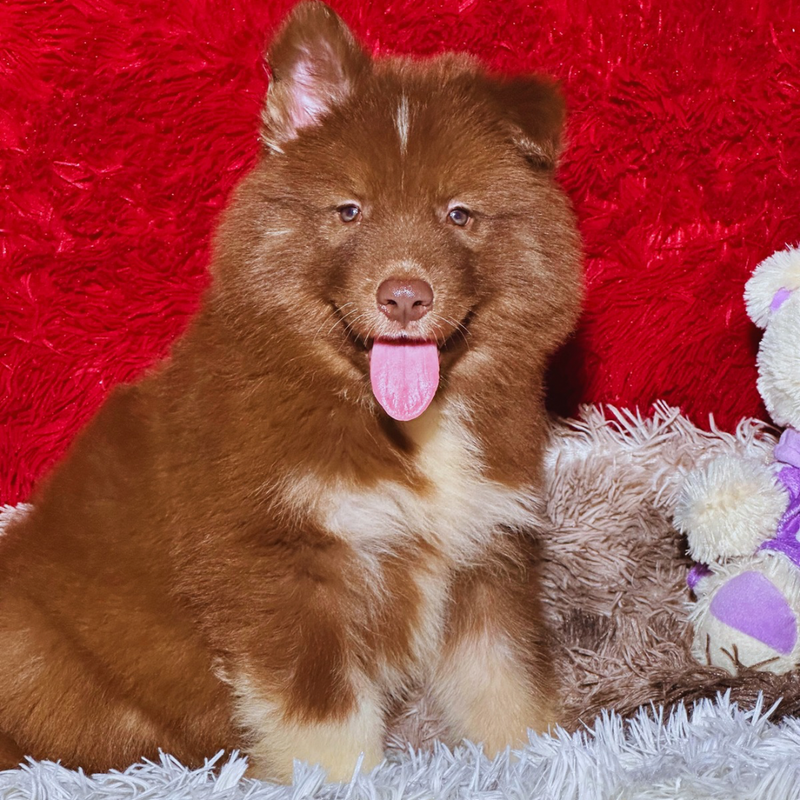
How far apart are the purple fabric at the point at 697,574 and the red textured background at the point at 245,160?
0.78m

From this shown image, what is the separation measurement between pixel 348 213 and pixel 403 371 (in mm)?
420

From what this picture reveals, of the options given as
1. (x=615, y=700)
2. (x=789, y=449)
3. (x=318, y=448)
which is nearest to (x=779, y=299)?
(x=789, y=449)

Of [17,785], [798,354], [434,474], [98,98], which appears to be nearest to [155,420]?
[434,474]

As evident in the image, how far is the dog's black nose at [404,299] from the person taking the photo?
2.48 metres

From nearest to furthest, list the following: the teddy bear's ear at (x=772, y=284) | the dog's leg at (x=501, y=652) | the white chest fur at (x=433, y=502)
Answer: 1. the white chest fur at (x=433, y=502)
2. the dog's leg at (x=501, y=652)
3. the teddy bear's ear at (x=772, y=284)

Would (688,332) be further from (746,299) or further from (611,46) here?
(611,46)

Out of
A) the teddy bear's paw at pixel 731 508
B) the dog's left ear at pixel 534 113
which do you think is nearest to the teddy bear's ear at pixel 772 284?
the teddy bear's paw at pixel 731 508

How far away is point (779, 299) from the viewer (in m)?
3.26

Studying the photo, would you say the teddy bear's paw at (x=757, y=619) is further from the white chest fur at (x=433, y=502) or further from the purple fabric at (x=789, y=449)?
the white chest fur at (x=433, y=502)

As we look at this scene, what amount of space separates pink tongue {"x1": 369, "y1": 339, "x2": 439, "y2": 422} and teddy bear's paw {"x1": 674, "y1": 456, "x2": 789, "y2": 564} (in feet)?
3.41

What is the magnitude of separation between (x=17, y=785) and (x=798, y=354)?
2360 millimetres

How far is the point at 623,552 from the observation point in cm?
355

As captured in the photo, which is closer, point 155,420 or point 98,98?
point 155,420

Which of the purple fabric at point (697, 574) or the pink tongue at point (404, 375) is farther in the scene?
the purple fabric at point (697, 574)
